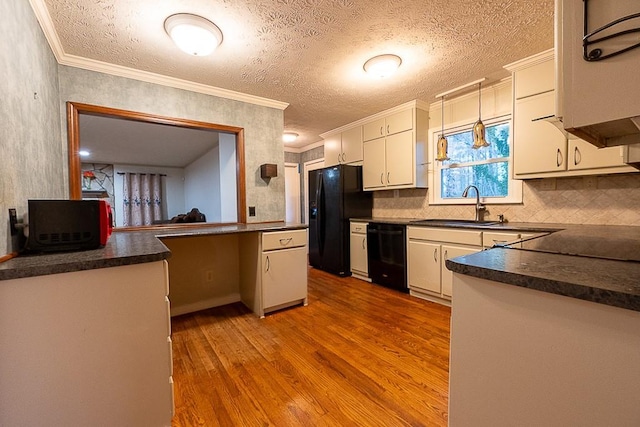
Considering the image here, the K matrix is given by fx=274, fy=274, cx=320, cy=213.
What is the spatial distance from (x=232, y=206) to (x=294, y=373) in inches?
86.9

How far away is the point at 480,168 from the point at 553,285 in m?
2.88

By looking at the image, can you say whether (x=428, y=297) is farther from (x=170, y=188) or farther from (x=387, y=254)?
(x=170, y=188)

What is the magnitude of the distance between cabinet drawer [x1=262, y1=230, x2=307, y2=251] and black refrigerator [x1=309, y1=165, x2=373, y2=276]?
48.7 inches

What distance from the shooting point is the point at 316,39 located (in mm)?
2027

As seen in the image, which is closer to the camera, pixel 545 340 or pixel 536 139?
pixel 545 340

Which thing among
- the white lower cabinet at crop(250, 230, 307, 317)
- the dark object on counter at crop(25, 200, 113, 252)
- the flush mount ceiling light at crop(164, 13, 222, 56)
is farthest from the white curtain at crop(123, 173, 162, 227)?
the dark object on counter at crop(25, 200, 113, 252)

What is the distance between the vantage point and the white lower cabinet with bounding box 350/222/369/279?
3732 mm

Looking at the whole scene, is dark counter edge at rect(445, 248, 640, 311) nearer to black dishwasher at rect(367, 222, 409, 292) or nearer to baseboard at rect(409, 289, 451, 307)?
baseboard at rect(409, 289, 451, 307)

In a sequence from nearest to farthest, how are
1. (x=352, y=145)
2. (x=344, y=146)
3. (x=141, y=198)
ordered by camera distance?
1. (x=352, y=145)
2. (x=344, y=146)
3. (x=141, y=198)

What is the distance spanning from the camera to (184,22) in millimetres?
1730

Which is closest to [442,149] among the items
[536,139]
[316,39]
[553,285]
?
[536,139]

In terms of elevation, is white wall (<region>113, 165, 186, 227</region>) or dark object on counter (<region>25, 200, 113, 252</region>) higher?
white wall (<region>113, 165, 186, 227</region>)

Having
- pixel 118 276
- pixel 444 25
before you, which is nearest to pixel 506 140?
pixel 444 25

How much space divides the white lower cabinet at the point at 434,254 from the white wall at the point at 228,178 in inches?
81.7
